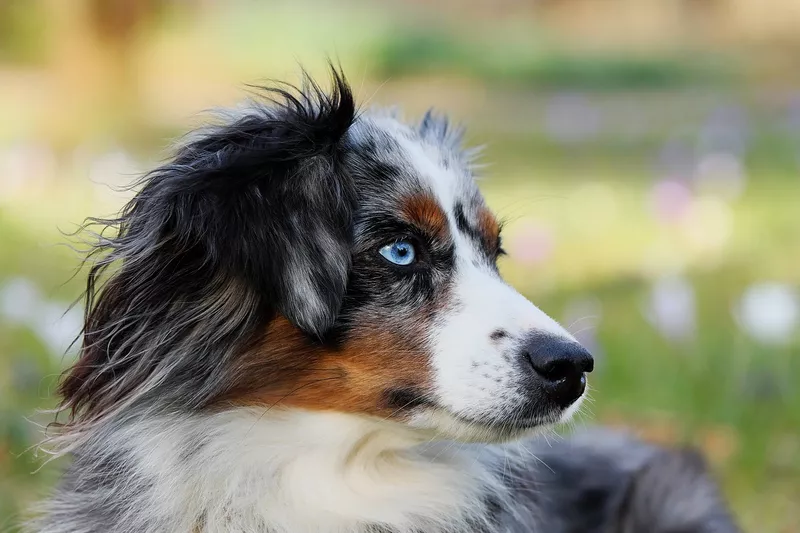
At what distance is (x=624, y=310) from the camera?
7.66 metres

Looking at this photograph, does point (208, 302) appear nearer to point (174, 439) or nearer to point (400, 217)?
point (174, 439)

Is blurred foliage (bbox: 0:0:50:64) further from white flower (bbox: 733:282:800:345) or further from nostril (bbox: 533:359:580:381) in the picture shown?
nostril (bbox: 533:359:580:381)

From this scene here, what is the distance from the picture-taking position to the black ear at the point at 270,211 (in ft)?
9.36

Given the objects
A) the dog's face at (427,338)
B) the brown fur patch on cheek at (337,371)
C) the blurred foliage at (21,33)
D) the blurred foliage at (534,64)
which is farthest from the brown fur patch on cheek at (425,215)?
the blurred foliage at (534,64)

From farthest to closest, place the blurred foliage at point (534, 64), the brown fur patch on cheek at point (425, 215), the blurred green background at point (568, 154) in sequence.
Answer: the blurred foliage at point (534, 64), the blurred green background at point (568, 154), the brown fur patch on cheek at point (425, 215)

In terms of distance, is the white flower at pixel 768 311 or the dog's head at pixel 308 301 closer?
the dog's head at pixel 308 301

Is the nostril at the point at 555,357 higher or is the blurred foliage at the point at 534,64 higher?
the blurred foliage at the point at 534,64

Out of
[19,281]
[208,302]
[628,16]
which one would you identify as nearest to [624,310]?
[19,281]

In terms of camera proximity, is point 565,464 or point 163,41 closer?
point 565,464

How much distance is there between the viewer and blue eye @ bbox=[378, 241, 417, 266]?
3.09 meters

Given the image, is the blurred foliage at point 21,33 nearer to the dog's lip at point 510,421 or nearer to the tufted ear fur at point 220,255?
the tufted ear fur at point 220,255

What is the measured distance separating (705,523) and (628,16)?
18.6 m

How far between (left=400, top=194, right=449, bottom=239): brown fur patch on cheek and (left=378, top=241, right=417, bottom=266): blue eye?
78 millimetres

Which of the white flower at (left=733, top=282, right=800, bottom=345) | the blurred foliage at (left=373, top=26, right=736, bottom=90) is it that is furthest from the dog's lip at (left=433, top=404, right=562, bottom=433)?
the blurred foliage at (left=373, top=26, right=736, bottom=90)
